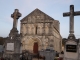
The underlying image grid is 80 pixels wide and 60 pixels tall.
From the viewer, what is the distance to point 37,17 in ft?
96.0

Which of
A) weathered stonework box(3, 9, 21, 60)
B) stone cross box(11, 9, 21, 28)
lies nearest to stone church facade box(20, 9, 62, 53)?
stone cross box(11, 9, 21, 28)

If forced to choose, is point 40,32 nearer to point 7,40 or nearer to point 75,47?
point 7,40

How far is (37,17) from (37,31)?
314cm

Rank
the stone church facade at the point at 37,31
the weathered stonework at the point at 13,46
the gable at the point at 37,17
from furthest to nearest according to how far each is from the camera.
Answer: the gable at the point at 37,17, the stone church facade at the point at 37,31, the weathered stonework at the point at 13,46

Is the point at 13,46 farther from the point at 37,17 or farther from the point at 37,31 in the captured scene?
the point at 37,17

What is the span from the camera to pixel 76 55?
952 cm

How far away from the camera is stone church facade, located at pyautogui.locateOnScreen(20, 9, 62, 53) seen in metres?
27.9

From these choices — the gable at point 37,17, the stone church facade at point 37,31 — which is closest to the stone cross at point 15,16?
the stone church facade at point 37,31

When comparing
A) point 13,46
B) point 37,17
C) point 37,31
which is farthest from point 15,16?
point 37,17

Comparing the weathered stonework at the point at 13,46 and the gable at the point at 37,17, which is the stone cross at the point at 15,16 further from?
the gable at the point at 37,17

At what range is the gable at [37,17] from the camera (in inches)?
1130

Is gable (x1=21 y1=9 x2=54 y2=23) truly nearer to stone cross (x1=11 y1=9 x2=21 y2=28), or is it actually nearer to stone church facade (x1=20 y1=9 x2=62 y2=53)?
stone church facade (x1=20 y1=9 x2=62 y2=53)

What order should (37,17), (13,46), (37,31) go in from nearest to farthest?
(13,46) < (37,31) < (37,17)

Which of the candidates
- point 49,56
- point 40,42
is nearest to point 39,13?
point 40,42
